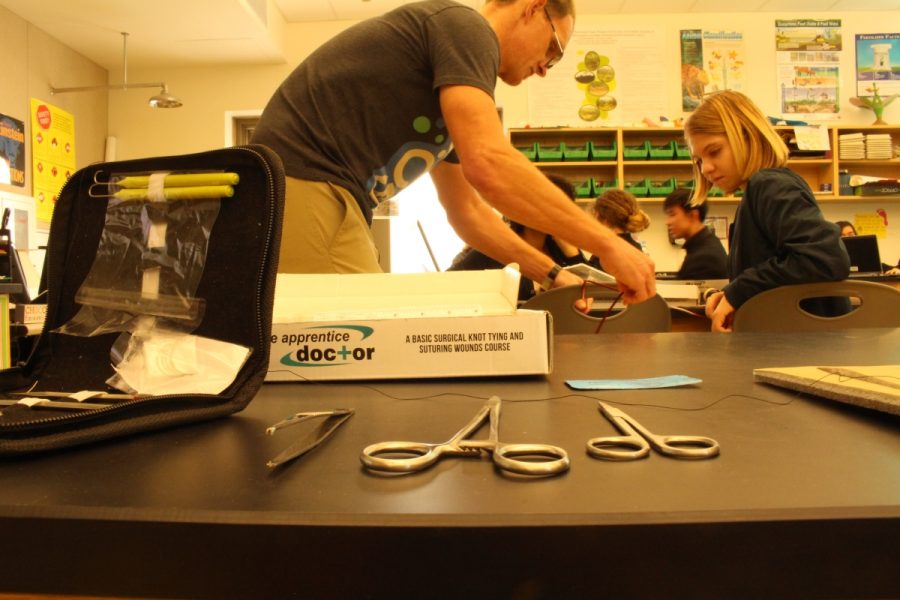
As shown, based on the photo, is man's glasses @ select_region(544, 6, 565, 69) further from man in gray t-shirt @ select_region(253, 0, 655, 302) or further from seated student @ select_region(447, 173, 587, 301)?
seated student @ select_region(447, 173, 587, 301)

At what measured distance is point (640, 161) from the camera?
426cm

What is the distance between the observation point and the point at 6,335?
1.73m

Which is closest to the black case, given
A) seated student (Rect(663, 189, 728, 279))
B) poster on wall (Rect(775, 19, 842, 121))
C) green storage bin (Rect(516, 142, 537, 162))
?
seated student (Rect(663, 189, 728, 279))

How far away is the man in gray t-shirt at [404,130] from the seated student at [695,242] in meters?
2.15

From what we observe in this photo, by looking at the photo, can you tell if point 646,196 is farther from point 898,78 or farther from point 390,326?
point 390,326

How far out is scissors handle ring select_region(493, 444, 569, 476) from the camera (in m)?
0.28

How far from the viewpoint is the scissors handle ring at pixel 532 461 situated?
0.92ft

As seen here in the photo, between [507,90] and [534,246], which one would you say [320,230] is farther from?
[507,90]

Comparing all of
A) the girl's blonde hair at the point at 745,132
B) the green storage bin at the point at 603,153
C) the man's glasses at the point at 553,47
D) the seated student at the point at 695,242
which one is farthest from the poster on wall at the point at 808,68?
the man's glasses at the point at 553,47

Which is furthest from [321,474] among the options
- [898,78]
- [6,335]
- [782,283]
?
[898,78]

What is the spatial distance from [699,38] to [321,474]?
499cm

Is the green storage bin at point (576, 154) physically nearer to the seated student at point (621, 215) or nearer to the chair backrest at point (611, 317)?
the seated student at point (621, 215)

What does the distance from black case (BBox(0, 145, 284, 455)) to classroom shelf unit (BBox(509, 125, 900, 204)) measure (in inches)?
154

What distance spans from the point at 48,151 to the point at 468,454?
4666 mm
